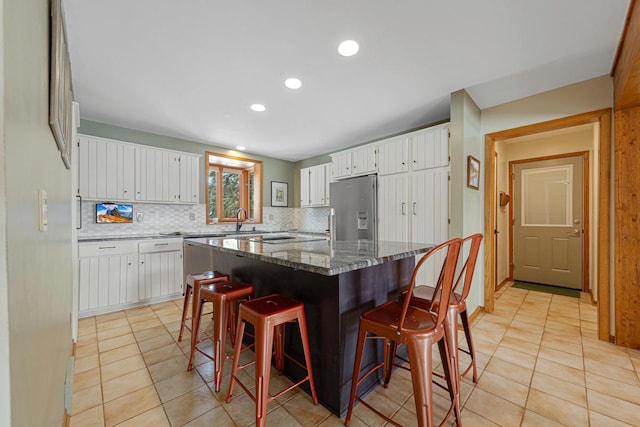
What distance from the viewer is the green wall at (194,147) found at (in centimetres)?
350

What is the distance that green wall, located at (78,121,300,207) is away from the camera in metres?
3.50

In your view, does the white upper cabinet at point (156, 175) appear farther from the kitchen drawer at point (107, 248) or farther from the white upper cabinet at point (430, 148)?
the white upper cabinet at point (430, 148)

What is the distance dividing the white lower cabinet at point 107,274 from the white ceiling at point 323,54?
162 cm

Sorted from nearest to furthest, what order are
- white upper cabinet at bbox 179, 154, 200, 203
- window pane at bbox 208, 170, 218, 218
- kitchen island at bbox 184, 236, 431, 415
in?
kitchen island at bbox 184, 236, 431, 415 → white upper cabinet at bbox 179, 154, 200, 203 → window pane at bbox 208, 170, 218, 218

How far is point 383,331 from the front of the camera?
1299mm

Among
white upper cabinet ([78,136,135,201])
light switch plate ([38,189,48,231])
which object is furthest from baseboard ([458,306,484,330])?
white upper cabinet ([78,136,135,201])

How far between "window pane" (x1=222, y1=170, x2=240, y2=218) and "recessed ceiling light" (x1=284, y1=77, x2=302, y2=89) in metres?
2.90

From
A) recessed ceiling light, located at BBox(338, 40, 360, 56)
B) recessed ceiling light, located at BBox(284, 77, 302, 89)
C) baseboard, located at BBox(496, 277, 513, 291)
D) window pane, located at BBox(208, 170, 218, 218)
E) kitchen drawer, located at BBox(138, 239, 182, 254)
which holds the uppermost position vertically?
recessed ceiling light, located at BBox(338, 40, 360, 56)

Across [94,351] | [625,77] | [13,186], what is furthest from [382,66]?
[94,351]

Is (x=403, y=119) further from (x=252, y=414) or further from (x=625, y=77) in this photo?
(x=252, y=414)

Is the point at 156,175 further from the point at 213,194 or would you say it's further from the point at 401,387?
the point at 401,387

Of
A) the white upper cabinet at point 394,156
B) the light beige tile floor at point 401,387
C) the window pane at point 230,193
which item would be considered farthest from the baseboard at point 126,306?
the white upper cabinet at point 394,156

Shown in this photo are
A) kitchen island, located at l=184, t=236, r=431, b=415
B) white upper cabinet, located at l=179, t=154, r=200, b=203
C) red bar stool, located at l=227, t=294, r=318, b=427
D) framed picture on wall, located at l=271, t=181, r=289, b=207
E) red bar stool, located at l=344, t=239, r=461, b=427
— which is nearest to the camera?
red bar stool, located at l=344, t=239, r=461, b=427

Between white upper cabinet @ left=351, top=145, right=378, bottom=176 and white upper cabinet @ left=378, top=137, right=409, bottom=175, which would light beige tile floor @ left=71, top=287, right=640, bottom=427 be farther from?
white upper cabinet @ left=351, top=145, right=378, bottom=176
